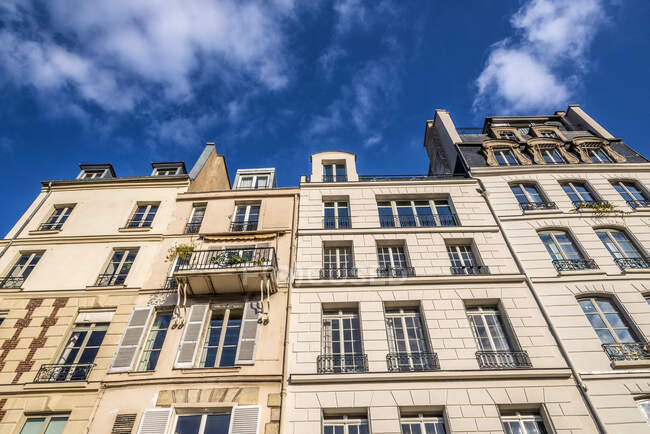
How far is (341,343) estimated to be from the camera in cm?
1009

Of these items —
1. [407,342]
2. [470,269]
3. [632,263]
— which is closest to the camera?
[407,342]

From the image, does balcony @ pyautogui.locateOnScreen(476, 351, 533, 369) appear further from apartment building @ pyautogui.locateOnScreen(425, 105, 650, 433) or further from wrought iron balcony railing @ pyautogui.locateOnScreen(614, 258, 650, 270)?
wrought iron balcony railing @ pyautogui.locateOnScreen(614, 258, 650, 270)

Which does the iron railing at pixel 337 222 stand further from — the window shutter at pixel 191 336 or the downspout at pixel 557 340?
the downspout at pixel 557 340

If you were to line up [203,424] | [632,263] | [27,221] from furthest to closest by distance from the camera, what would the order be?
1. [27,221]
2. [632,263]
3. [203,424]

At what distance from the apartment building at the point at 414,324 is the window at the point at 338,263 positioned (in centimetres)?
4

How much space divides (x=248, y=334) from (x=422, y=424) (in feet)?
15.8

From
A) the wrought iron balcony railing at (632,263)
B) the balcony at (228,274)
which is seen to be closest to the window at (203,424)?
the balcony at (228,274)

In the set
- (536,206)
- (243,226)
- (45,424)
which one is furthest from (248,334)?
(536,206)

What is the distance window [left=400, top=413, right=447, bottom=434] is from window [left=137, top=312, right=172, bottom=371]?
646 centimetres

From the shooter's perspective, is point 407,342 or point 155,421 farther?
point 407,342

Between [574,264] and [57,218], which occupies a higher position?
[57,218]

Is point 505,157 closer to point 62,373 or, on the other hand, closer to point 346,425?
point 346,425

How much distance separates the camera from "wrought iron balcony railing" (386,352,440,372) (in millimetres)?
9352

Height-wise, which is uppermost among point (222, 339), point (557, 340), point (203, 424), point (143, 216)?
point (143, 216)
